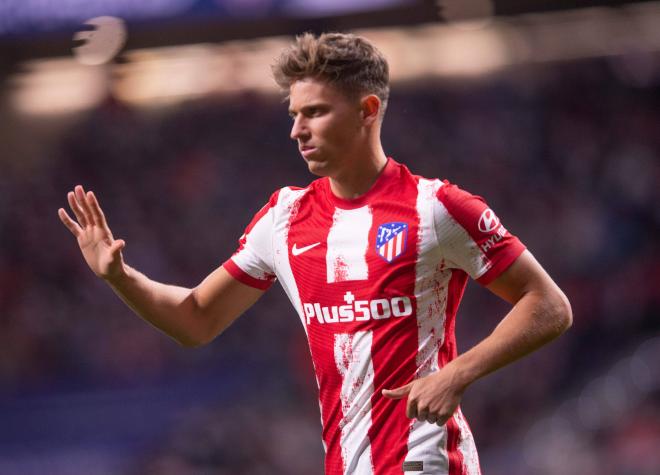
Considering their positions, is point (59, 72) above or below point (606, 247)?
above

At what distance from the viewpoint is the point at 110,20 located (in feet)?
33.4

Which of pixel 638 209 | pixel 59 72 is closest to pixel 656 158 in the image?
pixel 638 209

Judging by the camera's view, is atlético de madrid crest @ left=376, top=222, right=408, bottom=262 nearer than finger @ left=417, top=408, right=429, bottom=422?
No

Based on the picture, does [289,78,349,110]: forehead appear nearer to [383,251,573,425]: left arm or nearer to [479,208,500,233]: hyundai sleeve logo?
[479,208,500,233]: hyundai sleeve logo

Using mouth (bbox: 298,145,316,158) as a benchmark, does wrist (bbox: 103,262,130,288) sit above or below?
below

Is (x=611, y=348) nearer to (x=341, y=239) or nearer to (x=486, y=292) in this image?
(x=486, y=292)

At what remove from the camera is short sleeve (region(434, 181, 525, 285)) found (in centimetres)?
279

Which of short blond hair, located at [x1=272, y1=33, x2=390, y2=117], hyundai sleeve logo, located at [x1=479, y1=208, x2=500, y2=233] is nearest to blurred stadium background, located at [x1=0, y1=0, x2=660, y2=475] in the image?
hyundai sleeve logo, located at [x1=479, y1=208, x2=500, y2=233]

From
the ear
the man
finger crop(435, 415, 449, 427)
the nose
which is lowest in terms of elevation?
finger crop(435, 415, 449, 427)

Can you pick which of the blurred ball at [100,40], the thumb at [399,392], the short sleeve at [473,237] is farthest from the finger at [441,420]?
the blurred ball at [100,40]

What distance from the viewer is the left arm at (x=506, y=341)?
256 centimetres

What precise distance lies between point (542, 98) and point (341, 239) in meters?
8.89

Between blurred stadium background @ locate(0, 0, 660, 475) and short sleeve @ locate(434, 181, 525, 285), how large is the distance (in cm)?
514

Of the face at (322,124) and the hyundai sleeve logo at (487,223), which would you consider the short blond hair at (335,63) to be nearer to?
the face at (322,124)
